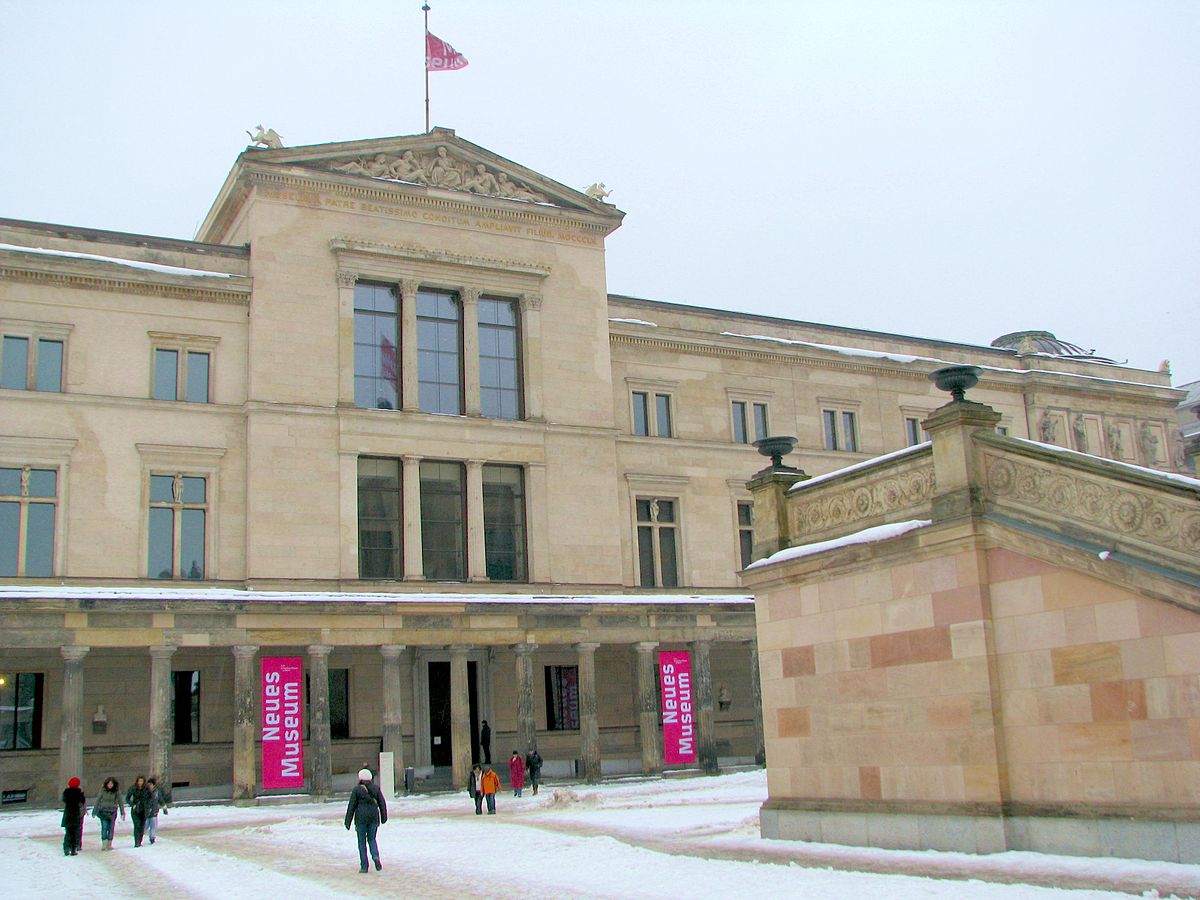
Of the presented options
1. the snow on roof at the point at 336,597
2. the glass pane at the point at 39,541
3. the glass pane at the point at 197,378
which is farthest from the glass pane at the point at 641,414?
the glass pane at the point at 39,541

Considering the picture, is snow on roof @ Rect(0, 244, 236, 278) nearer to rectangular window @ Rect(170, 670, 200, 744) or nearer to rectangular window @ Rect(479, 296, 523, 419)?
rectangular window @ Rect(479, 296, 523, 419)

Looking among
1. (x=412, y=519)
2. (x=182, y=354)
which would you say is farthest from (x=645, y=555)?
(x=182, y=354)

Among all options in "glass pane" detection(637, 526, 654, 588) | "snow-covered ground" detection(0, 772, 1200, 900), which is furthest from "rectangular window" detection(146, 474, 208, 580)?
"glass pane" detection(637, 526, 654, 588)

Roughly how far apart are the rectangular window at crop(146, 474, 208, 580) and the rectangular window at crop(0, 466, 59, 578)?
9.08 ft

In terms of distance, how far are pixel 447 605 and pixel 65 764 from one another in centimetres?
1147

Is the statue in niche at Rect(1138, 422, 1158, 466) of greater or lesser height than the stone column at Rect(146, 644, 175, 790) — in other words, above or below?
above

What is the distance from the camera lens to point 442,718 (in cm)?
4344

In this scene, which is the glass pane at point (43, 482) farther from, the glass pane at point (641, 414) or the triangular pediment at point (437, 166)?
the glass pane at point (641, 414)

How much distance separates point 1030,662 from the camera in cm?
1598

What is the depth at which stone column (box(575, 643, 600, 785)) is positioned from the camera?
134 feet

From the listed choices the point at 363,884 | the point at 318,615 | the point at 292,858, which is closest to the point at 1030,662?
the point at 363,884

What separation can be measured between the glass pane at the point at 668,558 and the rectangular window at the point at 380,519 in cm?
1022

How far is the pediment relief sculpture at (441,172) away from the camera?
143 feet

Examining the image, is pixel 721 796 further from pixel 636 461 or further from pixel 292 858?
pixel 636 461
